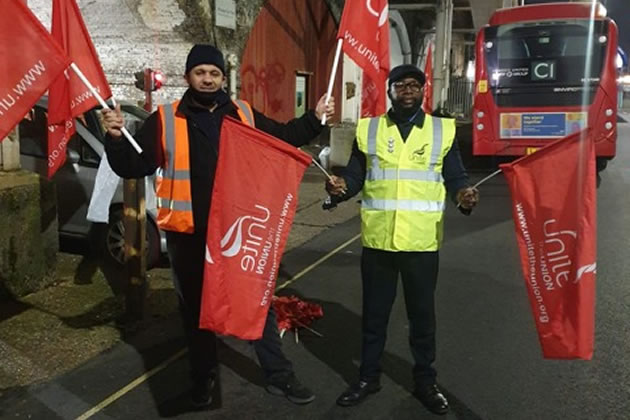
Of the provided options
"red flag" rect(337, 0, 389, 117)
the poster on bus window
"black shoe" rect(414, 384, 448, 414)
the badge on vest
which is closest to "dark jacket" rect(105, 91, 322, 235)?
the badge on vest

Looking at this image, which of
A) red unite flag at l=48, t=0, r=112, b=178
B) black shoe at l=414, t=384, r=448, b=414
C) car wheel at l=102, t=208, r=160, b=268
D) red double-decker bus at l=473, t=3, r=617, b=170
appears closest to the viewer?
black shoe at l=414, t=384, r=448, b=414

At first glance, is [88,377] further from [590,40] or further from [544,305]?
[590,40]

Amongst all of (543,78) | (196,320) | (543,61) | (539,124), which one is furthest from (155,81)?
(543,61)

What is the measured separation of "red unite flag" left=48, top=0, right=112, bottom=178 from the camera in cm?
420

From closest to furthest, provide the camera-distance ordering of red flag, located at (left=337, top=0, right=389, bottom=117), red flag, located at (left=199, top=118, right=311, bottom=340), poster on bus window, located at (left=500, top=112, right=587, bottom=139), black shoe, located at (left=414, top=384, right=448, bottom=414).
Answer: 1. red flag, located at (left=199, top=118, right=311, bottom=340)
2. black shoe, located at (left=414, top=384, right=448, bottom=414)
3. red flag, located at (left=337, top=0, right=389, bottom=117)
4. poster on bus window, located at (left=500, top=112, right=587, bottom=139)

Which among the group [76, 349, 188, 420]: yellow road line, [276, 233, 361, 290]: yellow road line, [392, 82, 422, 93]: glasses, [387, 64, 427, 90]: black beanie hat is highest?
[387, 64, 427, 90]: black beanie hat

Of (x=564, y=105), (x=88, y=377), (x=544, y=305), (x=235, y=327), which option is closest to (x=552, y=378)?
(x=544, y=305)

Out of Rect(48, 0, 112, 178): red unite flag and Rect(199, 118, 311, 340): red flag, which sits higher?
Rect(48, 0, 112, 178): red unite flag

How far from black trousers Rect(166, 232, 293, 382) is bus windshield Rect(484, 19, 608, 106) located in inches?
434

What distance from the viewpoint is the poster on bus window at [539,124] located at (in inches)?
526

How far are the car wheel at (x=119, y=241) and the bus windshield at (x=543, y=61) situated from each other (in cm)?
943

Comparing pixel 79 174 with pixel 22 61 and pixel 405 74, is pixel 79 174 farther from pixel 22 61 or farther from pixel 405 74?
pixel 405 74

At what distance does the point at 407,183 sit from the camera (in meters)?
3.67

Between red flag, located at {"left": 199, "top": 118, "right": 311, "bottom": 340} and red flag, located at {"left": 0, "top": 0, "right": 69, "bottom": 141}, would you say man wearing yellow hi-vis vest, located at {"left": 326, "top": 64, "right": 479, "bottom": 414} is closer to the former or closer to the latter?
red flag, located at {"left": 199, "top": 118, "right": 311, "bottom": 340}
